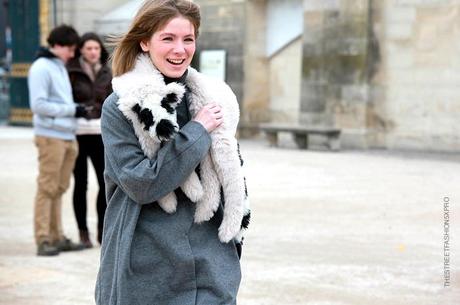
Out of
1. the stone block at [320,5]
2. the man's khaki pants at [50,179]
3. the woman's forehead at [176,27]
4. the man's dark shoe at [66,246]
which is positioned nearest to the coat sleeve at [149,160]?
the woman's forehead at [176,27]

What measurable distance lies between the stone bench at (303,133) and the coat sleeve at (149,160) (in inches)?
508

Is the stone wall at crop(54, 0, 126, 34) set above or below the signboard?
above

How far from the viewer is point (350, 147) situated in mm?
16078

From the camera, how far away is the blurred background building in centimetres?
1534

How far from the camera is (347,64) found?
16297 mm

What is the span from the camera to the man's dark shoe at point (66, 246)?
6.84m

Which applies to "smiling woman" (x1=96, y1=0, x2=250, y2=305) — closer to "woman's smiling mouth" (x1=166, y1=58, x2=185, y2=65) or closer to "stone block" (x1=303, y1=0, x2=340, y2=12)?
"woman's smiling mouth" (x1=166, y1=58, x2=185, y2=65)

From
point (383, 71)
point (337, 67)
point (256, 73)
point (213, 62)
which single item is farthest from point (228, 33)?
point (383, 71)

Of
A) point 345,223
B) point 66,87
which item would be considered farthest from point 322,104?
point 66,87

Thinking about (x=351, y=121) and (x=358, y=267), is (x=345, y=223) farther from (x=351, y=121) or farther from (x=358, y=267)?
(x=351, y=121)

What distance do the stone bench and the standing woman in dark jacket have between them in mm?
8737

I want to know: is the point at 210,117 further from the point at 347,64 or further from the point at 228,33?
the point at 228,33

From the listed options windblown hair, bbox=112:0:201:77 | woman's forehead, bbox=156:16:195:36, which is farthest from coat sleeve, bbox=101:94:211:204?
woman's forehead, bbox=156:16:195:36

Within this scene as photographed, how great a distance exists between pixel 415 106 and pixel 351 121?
1.26 m
